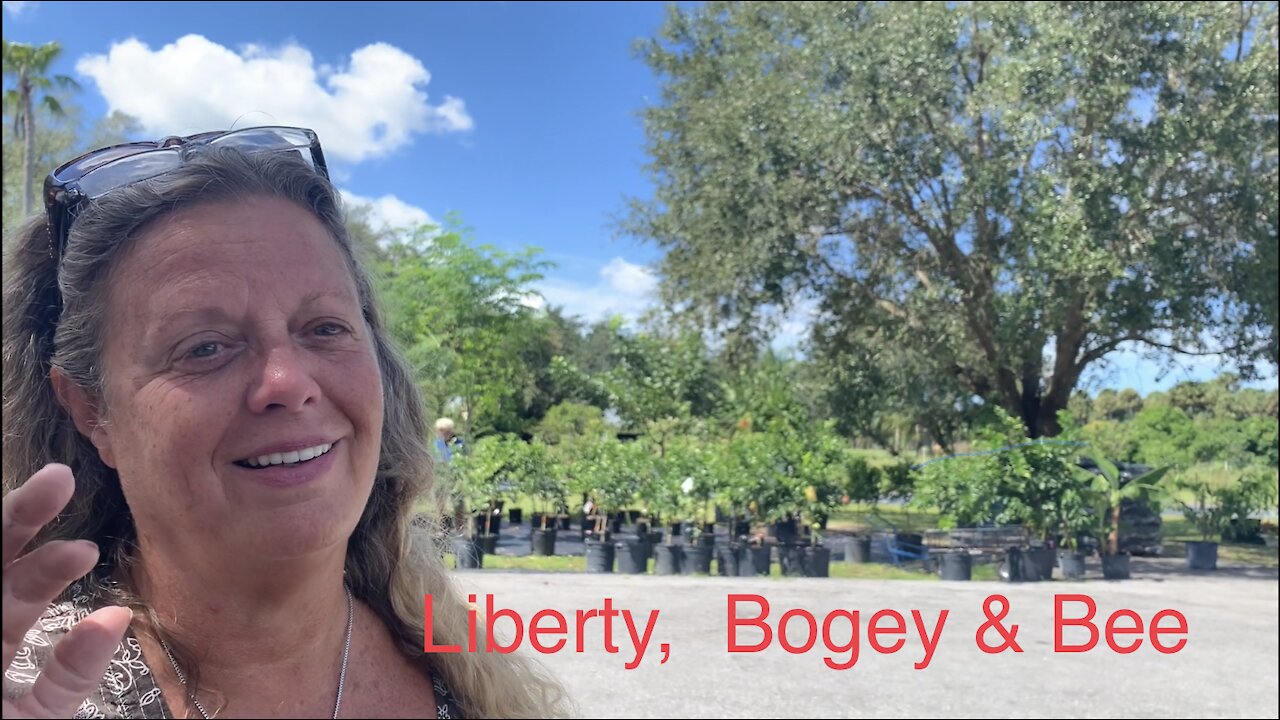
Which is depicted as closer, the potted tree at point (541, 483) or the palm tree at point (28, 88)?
the palm tree at point (28, 88)

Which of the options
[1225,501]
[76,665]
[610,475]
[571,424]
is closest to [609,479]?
[610,475]

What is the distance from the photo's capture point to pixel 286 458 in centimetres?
65

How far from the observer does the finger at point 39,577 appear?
365mm

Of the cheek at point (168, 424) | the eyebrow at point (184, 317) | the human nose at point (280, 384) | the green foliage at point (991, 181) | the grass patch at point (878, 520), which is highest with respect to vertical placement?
the green foliage at point (991, 181)

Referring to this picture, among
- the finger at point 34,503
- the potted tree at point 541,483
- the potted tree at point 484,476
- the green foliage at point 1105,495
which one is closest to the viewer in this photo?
the finger at point 34,503

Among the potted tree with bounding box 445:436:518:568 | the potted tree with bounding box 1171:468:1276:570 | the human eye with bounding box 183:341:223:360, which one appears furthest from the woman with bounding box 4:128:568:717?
the potted tree with bounding box 1171:468:1276:570

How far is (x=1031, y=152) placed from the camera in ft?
27.3

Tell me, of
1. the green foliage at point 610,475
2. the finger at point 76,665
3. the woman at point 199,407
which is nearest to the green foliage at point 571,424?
the green foliage at point 610,475

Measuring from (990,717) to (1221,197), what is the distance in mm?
6555

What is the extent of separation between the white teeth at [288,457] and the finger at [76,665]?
0.22 m

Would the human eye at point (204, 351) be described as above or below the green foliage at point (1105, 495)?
above

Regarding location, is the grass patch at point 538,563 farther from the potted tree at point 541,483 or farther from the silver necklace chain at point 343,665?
the silver necklace chain at point 343,665

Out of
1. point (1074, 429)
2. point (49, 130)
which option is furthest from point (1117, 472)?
point (49, 130)

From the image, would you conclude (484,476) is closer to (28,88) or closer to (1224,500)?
(28,88)
